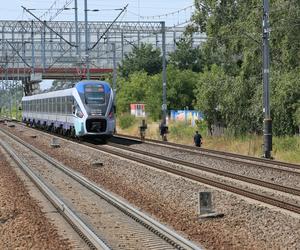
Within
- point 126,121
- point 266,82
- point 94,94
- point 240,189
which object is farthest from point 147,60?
point 240,189

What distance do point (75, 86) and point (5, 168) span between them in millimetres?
13603

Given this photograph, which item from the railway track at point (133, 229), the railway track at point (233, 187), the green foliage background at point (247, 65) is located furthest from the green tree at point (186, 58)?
the railway track at point (133, 229)

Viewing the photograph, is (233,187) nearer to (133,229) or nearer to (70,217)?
(70,217)

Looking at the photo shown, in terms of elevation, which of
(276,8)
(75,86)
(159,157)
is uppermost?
(276,8)

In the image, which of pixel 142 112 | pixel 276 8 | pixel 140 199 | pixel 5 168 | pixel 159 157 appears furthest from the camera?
pixel 142 112

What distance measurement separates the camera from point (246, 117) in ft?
116

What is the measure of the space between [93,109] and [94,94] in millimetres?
1064

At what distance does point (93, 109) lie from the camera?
33844 millimetres

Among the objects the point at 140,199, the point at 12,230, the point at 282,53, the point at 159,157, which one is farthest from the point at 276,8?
the point at 12,230

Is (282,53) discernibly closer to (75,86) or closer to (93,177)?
(75,86)

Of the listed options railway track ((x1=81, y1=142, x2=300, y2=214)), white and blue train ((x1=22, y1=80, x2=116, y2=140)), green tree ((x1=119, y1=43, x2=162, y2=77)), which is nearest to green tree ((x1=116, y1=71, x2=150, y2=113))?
green tree ((x1=119, y1=43, x2=162, y2=77))

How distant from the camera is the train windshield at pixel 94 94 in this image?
34172 millimetres

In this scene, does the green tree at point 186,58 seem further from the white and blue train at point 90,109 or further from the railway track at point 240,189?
the railway track at point 240,189

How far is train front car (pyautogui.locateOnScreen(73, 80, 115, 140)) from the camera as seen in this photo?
33.8m
